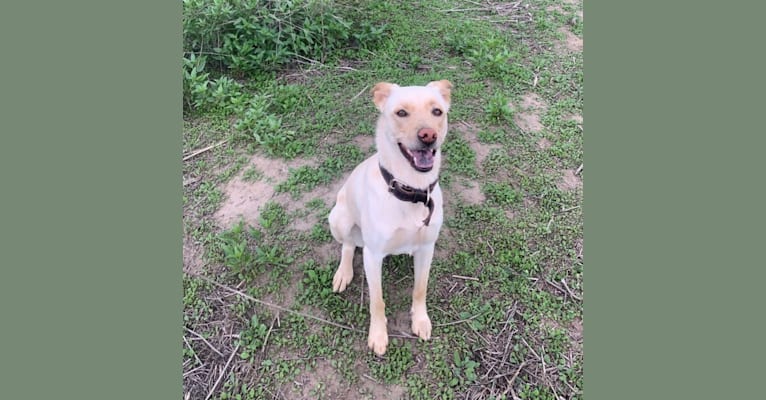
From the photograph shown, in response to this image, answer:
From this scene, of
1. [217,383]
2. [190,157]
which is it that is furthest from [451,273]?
[190,157]

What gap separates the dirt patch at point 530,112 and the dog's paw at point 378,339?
3.13 m

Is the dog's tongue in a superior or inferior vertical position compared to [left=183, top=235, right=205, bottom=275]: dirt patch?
superior

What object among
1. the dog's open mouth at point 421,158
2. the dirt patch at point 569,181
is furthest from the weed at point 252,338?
the dirt patch at point 569,181

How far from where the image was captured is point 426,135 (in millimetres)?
2621

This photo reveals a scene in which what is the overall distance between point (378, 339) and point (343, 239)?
0.86m

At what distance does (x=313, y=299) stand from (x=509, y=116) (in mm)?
3246

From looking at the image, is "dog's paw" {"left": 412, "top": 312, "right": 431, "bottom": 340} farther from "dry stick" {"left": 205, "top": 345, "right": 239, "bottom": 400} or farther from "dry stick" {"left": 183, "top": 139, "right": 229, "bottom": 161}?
"dry stick" {"left": 183, "top": 139, "right": 229, "bottom": 161}

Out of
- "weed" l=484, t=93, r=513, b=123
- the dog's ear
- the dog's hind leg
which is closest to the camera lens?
the dog's ear

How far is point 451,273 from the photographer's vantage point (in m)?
3.93

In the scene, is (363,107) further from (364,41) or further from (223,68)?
(223,68)

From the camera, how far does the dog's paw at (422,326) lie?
3.45 m

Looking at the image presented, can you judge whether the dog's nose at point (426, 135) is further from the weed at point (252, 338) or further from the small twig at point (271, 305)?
the weed at point (252, 338)

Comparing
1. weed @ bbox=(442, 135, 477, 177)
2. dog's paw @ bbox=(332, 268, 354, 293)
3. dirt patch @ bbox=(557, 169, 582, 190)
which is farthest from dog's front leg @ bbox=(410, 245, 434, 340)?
dirt patch @ bbox=(557, 169, 582, 190)

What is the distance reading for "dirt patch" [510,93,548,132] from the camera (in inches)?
210
